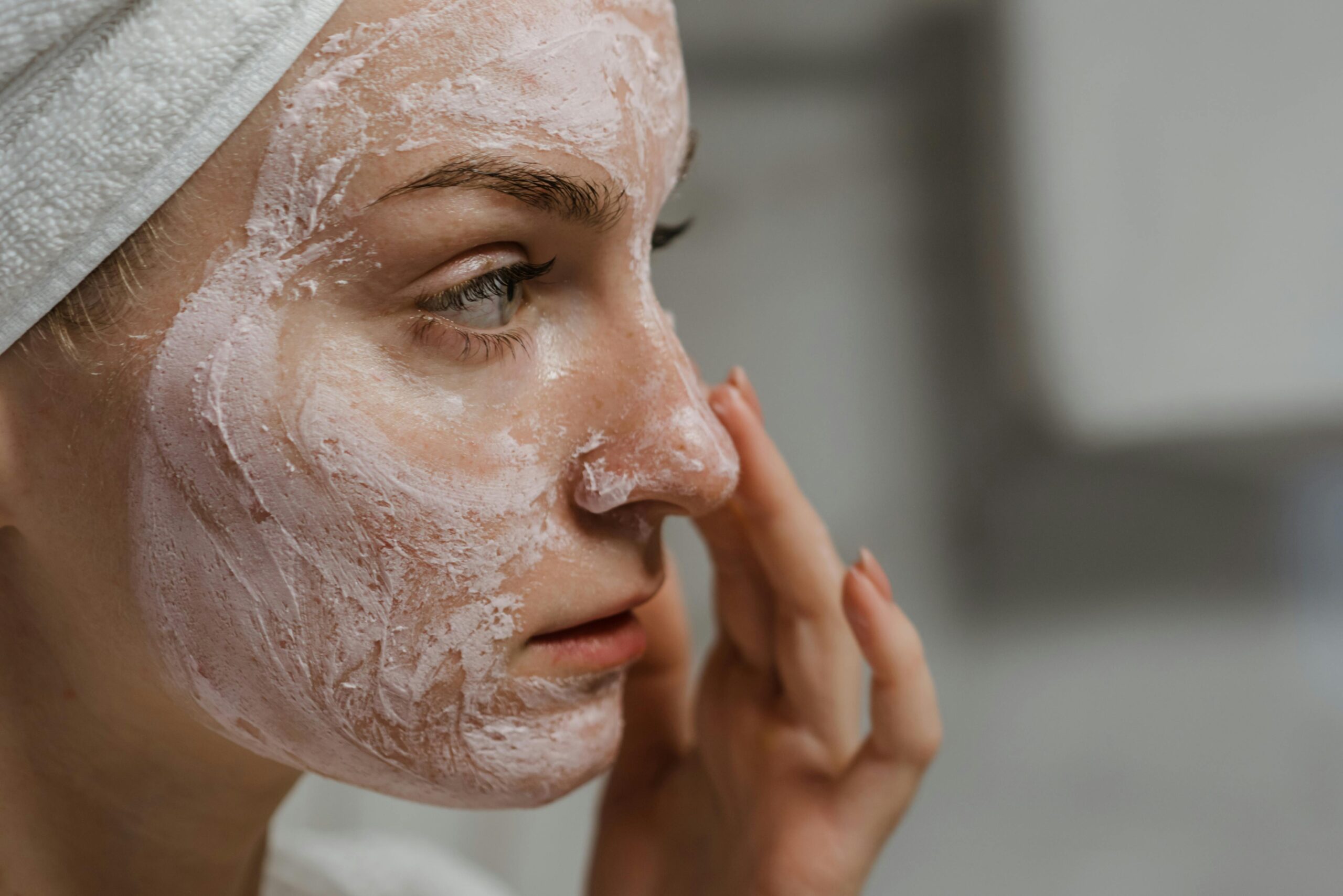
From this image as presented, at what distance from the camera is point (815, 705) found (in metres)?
0.73

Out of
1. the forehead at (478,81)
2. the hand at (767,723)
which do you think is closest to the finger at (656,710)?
the hand at (767,723)

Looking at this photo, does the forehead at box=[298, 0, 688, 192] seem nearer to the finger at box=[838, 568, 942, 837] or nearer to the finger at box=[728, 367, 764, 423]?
the finger at box=[728, 367, 764, 423]

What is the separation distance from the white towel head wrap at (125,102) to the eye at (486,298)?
0.36 feet

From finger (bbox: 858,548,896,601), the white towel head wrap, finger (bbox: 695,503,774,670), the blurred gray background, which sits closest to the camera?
the white towel head wrap

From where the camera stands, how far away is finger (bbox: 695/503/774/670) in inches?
30.0

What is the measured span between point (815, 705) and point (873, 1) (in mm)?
929

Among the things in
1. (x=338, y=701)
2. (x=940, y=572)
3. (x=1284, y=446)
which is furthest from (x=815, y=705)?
(x=1284, y=446)

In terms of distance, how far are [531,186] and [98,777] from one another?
38 cm

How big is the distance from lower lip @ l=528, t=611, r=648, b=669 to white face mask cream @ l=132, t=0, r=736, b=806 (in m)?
0.01

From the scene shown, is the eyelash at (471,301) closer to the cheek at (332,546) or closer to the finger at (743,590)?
the cheek at (332,546)

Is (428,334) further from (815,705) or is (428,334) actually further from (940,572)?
(940,572)

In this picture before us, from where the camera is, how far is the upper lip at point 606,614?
51 cm

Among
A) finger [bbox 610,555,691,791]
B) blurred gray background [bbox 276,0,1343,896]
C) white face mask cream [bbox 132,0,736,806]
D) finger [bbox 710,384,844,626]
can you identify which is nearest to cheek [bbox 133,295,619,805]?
white face mask cream [bbox 132,0,736,806]

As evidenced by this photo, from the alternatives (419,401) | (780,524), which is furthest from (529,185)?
(780,524)
